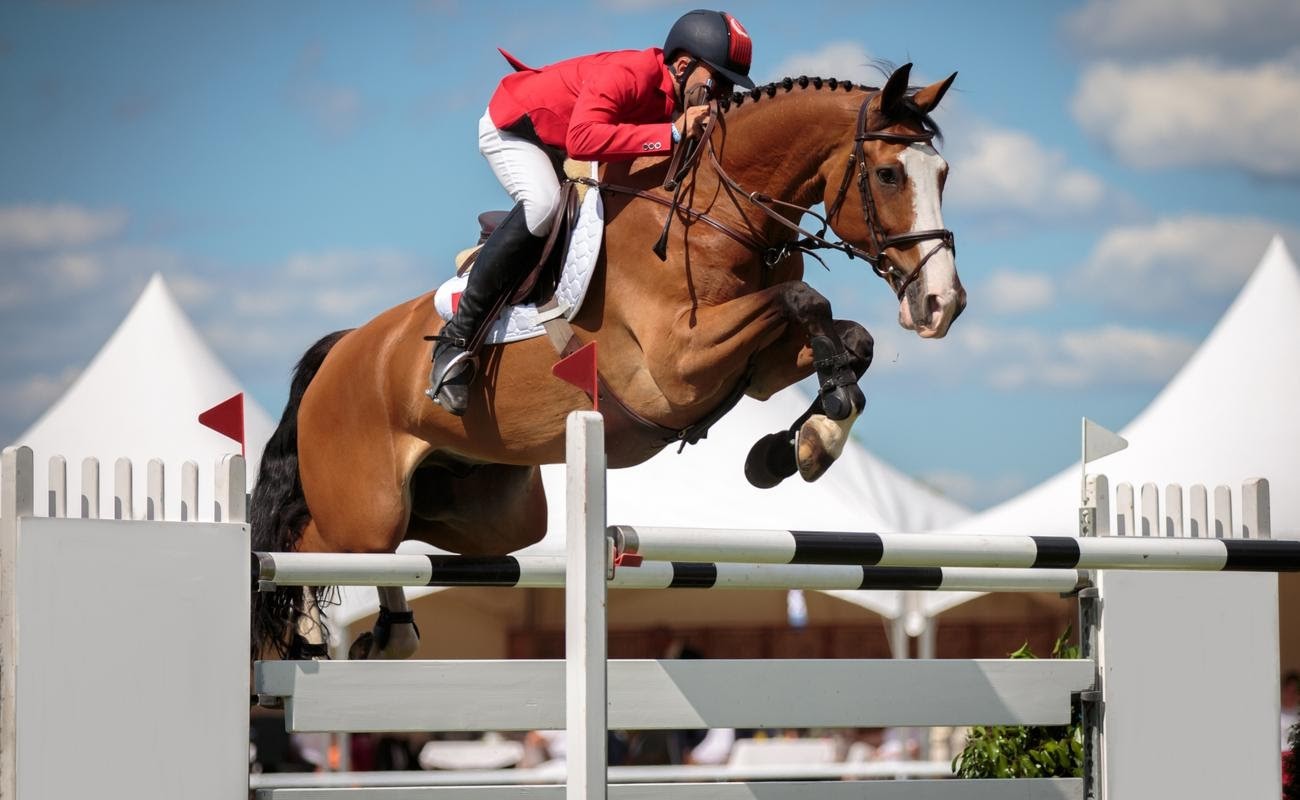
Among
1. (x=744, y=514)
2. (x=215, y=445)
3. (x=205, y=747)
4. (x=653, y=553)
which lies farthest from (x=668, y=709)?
(x=744, y=514)

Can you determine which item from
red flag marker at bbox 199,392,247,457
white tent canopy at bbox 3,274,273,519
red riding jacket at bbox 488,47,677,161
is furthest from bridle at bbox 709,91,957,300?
white tent canopy at bbox 3,274,273,519

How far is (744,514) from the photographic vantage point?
994 cm

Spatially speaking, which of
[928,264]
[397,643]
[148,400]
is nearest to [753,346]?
[928,264]

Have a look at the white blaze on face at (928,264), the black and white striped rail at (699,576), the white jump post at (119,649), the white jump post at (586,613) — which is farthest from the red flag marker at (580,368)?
the white blaze on face at (928,264)

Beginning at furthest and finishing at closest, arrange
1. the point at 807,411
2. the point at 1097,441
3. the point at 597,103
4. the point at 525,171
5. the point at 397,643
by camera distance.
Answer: the point at 397,643 → the point at 525,171 → the point at 597,103 → the point at 807,411 → the point at 1097,441

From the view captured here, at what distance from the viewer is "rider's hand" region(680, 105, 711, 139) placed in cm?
371

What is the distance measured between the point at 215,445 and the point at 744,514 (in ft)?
10.6

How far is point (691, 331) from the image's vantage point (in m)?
3.54

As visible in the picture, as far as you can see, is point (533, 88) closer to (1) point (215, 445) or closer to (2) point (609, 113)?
A: (2) point (609, 113)

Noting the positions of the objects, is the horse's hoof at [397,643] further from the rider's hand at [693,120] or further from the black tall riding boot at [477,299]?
the rider's hand at [693,120]

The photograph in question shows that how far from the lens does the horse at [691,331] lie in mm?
3422

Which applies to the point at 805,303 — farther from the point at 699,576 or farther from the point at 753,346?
the point at 699,576

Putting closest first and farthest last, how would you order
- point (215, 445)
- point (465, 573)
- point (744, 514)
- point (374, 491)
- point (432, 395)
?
point (465, 573)
point (432, 395)
point (374, 491)
point (215, 445)
point (744, 514)

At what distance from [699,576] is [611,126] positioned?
3.44 feet
